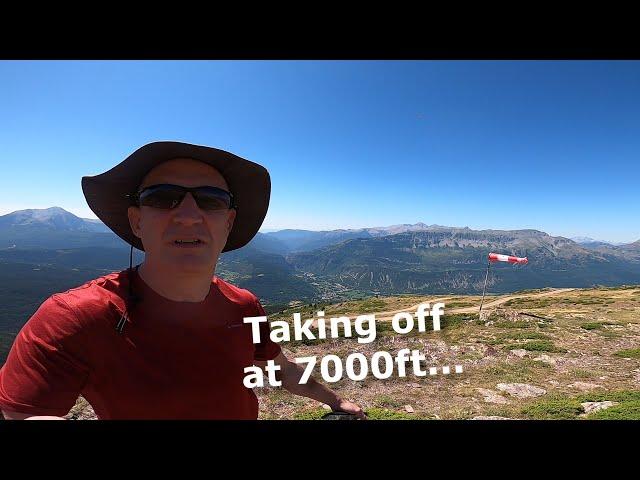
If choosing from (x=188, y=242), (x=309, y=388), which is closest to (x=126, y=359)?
(x=188, y=242)

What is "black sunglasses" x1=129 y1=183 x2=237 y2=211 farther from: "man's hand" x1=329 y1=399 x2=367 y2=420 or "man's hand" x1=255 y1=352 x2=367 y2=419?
"man's hand" x1=329 y1=399 x2=367 y2=420

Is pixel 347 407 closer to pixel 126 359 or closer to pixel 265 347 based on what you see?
pixel 265 347

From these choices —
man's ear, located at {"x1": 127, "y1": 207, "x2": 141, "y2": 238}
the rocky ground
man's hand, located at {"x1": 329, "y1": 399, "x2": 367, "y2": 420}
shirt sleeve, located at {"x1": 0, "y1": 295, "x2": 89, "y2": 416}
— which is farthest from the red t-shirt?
the rocky ground

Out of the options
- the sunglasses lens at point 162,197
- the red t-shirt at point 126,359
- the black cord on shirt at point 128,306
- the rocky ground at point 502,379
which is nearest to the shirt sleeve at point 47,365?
the red t-shirt at point 126,359
